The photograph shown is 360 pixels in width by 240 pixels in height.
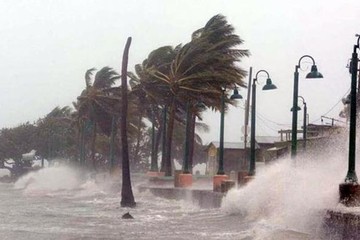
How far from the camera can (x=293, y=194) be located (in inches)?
744

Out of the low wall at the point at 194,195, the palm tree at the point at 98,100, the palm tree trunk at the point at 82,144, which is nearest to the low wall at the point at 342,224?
the low wall at the point at 194,195

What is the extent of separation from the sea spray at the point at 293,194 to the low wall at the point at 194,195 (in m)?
1.45

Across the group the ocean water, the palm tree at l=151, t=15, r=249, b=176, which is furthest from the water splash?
the ocean water

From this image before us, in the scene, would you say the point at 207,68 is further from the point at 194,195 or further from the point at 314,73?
the point at 314,73

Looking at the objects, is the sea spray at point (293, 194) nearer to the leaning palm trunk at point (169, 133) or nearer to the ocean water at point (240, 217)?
the ocean water at point (240, 217)

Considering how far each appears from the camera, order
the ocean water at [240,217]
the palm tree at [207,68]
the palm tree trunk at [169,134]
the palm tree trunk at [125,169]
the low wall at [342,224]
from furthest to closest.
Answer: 1. the palm tree trunk at [169,134]
2. the palm tree at [207,68]
3. the palm tree trunk at [125,169]
4. the ocean water at [240,217]
5. the low wall at [342,224]

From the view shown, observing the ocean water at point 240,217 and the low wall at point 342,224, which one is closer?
the low wall at point 342,224

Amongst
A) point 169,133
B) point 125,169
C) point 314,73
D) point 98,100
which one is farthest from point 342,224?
point 98,100

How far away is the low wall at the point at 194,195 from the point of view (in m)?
26.0

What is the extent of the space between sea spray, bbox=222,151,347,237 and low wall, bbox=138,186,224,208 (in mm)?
1449

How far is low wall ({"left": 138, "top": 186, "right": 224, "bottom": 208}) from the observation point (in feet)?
85.2

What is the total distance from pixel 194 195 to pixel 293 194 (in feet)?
34.5

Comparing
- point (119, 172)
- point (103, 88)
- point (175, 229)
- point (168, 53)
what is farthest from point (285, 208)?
point (103, 88)

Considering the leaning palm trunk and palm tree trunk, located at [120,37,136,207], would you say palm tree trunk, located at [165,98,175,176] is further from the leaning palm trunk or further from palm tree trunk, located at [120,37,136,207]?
palm tree trunk, located at [120,37,136,207]
